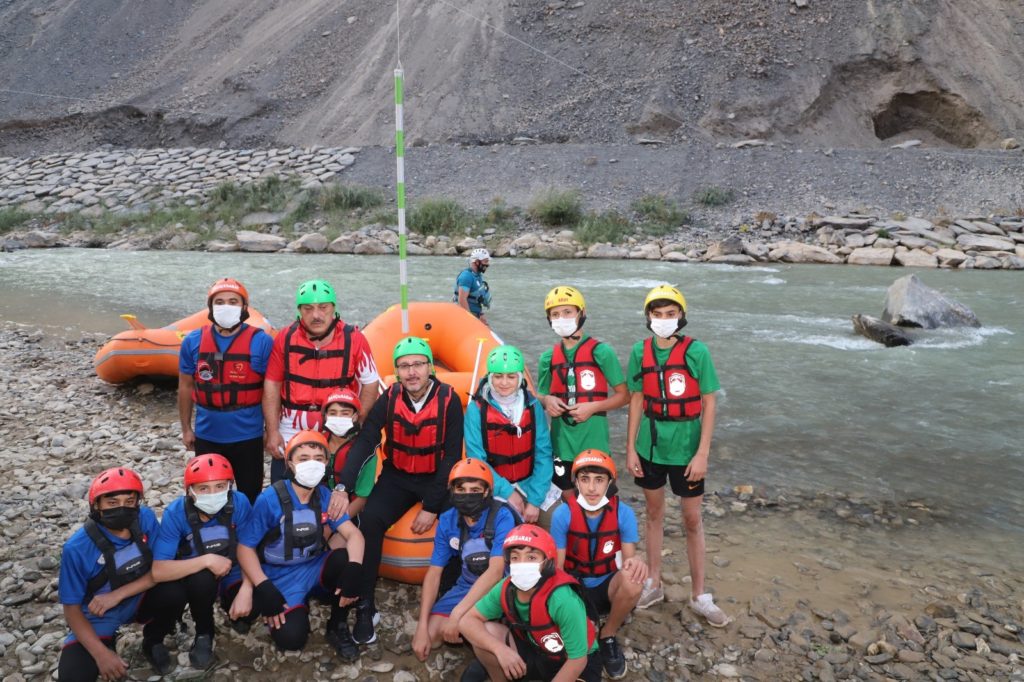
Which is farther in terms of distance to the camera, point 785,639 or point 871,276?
point 871,276

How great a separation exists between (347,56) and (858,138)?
1868cm

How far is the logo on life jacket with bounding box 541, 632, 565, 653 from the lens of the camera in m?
2.87

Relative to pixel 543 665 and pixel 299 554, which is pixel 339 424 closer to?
pixel 299 554

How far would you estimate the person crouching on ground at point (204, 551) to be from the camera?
309 cm

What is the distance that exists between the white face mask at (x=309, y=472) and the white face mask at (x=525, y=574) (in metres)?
0.94

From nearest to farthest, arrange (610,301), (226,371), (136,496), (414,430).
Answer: (136,496) < (414,430) < (226,371) < (610,301)

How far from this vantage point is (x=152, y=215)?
2183 cm

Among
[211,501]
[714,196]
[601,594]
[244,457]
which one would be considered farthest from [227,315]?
[714,196]

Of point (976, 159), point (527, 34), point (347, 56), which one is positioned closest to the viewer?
point (976, 159)

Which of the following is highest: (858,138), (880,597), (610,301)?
(858,138)

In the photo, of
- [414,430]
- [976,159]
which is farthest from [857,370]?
[976,159]

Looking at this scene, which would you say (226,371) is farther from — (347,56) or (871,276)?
(347,56)

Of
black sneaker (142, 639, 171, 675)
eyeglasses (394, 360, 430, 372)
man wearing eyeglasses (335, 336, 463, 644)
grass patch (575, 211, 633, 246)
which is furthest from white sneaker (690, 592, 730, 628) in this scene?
grass patch (575, 211, 633, 246)

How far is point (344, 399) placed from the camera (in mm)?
3641
